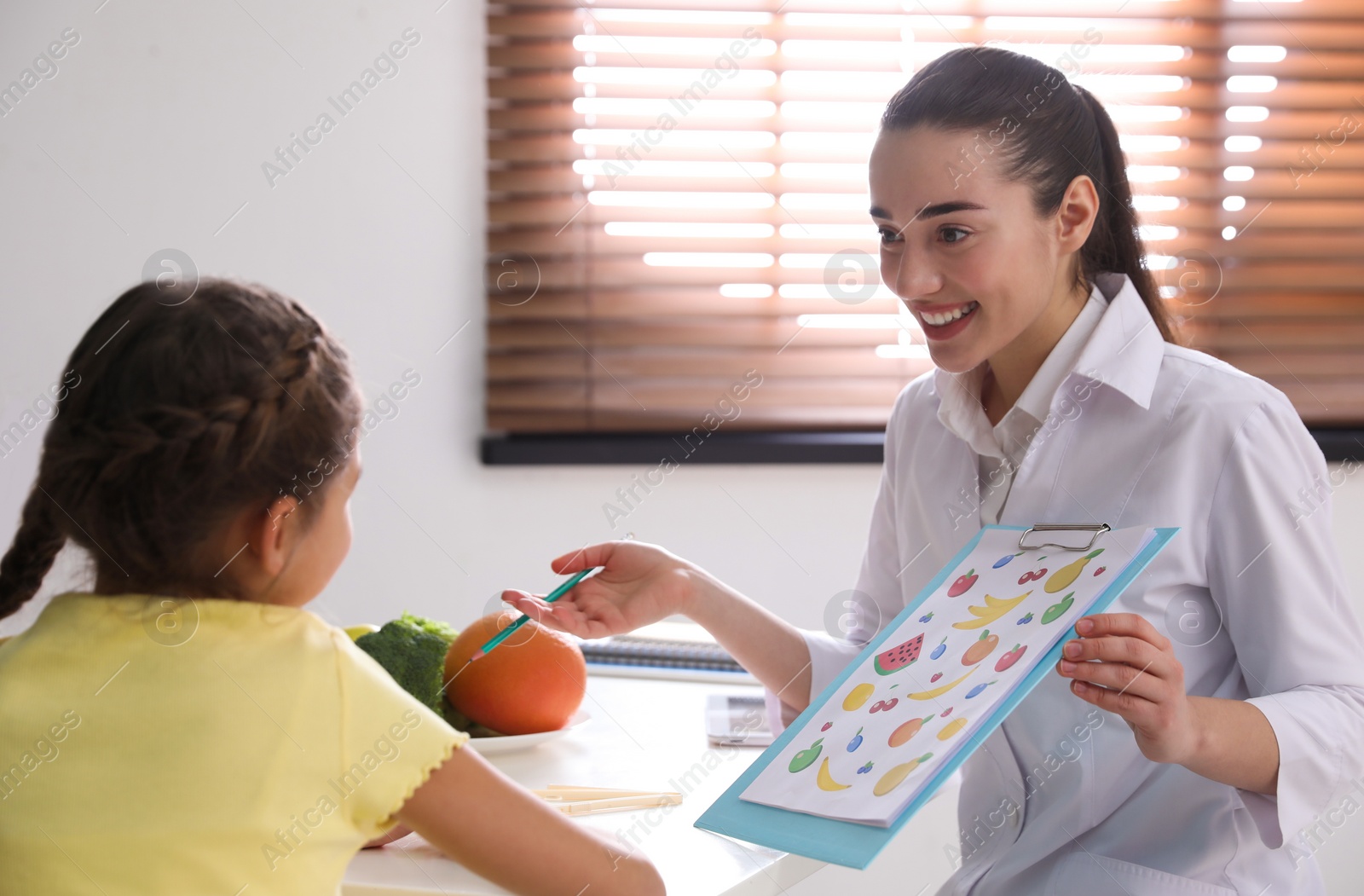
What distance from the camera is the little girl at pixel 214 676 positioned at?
672 millimetres

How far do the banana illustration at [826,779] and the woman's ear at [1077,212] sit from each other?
609 mm

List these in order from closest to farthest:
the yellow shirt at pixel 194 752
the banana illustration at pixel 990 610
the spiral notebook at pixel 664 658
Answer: the yellow shirt at pixel 194 752, the banana illustration at pixel 990 610, the spiral notebook at pixel 664 658

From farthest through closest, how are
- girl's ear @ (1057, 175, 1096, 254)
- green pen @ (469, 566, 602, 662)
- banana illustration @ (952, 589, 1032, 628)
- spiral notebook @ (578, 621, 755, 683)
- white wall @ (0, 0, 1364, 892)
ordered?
1. white wall @ (0, 0, 1364, 892)
2. spiral notebook @ (578, 621, 755, 683)
3. girl's ear @ (1057, 175, 1096, 254)
4. green pen @ (469, 566, 602, 662)
5. banana illustration @ (952, 589, 1032, 628)

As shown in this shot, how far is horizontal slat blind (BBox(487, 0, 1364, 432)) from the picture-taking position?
7.39 feet

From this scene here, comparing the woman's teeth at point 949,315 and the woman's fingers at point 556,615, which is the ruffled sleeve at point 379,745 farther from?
the woman's teeth at point 949,315

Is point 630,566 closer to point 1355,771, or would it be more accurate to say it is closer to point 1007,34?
point 1355,771

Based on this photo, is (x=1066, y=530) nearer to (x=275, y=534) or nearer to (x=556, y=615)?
(x=556, y=615)

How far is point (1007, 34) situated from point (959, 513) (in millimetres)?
1468

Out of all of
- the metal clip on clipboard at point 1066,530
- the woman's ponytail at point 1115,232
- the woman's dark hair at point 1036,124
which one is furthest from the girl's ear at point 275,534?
the woman's ponytail at point 1115,232

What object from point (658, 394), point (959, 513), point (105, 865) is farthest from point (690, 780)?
point (658, 394)

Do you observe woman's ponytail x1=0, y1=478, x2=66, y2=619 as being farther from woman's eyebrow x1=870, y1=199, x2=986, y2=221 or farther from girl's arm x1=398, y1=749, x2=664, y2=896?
woman's eyebrow x1=870, y1=199, x2=986, y2=221

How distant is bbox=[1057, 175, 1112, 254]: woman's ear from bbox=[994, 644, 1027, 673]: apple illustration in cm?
50

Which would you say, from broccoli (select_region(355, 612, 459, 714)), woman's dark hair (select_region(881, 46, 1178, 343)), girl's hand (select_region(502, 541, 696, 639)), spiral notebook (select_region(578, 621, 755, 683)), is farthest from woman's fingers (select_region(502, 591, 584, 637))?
woman's dark hair (select_region(881, 46, 1178, 343))

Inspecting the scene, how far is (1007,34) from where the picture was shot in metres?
2.28
